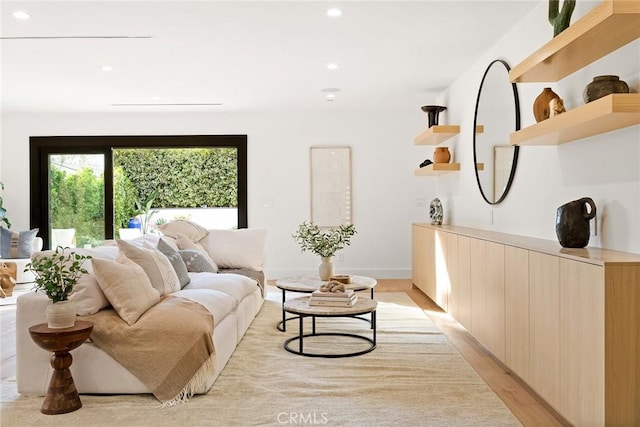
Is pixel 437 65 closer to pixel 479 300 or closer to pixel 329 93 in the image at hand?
pixel 329 93

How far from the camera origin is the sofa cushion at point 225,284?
405 cm

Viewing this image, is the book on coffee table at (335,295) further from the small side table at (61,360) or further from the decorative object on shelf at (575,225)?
the small side table at (61,360)

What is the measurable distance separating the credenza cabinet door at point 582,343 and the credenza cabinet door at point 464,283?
170 cm

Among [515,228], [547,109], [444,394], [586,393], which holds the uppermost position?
[547,109]

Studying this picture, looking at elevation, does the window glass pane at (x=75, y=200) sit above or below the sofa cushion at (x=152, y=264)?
above

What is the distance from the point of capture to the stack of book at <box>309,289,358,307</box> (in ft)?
12.4

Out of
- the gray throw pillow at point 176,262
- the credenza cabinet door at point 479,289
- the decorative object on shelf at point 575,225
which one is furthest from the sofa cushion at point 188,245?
the decorative object on shelf at point 575,225

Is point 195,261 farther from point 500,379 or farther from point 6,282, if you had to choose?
point 6,282

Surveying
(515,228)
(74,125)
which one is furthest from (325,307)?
(74,125)

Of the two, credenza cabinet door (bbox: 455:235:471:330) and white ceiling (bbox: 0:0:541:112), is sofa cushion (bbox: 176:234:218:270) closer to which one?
white ceiling (bbox: 0:0:541:112)

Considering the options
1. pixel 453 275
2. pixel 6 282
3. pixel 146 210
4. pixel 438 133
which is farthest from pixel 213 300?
pixel 146 210

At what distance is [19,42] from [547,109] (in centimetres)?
410

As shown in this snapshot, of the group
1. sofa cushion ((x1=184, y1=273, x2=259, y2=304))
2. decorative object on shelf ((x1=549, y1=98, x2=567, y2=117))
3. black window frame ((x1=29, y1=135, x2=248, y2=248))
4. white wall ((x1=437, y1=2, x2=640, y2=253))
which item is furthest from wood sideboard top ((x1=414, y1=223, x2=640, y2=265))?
black window frame ((x1=29, y1=135, x2=248, y2=248))

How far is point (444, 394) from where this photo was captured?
3037mm
